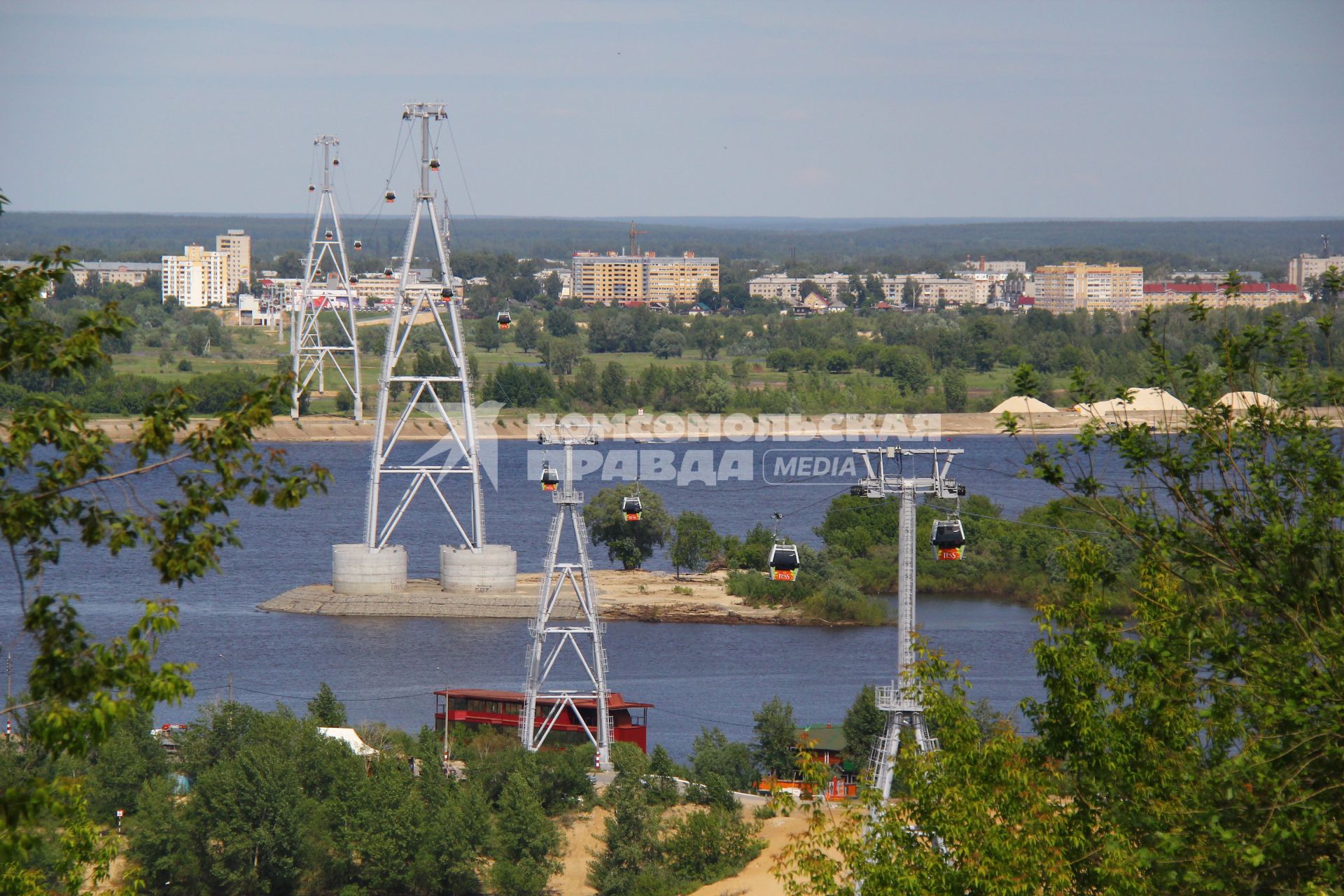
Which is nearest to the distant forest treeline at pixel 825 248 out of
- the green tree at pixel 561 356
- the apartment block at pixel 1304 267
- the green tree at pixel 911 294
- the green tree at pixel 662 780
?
the apartment block at pixel 1304 267

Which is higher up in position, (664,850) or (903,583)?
(903,583)

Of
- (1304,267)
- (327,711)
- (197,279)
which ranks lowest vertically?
(327,711)

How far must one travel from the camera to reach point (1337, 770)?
505 cm

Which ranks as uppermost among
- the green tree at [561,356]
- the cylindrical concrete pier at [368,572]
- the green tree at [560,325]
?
the green tree at [560,325]

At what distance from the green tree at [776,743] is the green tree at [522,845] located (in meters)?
2.40

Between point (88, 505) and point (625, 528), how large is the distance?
23334 millimetres

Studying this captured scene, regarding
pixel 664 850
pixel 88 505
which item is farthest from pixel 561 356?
pixel 88 505

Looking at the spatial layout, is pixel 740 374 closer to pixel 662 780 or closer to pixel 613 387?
pixel 613 387

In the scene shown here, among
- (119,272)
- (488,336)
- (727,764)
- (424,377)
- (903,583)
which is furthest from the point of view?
(119,272)

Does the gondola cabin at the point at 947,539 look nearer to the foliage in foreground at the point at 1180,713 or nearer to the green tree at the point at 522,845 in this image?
the green tree at the point at 522,845

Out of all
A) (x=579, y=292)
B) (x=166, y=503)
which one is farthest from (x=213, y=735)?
(x=579, y=292)

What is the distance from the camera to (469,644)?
21.6m

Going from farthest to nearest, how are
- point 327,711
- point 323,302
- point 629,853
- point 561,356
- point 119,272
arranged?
1. point 119,272
2. point 561,356
3. point 323,302
4. point 327,711
5. point 629,853

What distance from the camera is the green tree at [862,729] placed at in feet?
45.2
